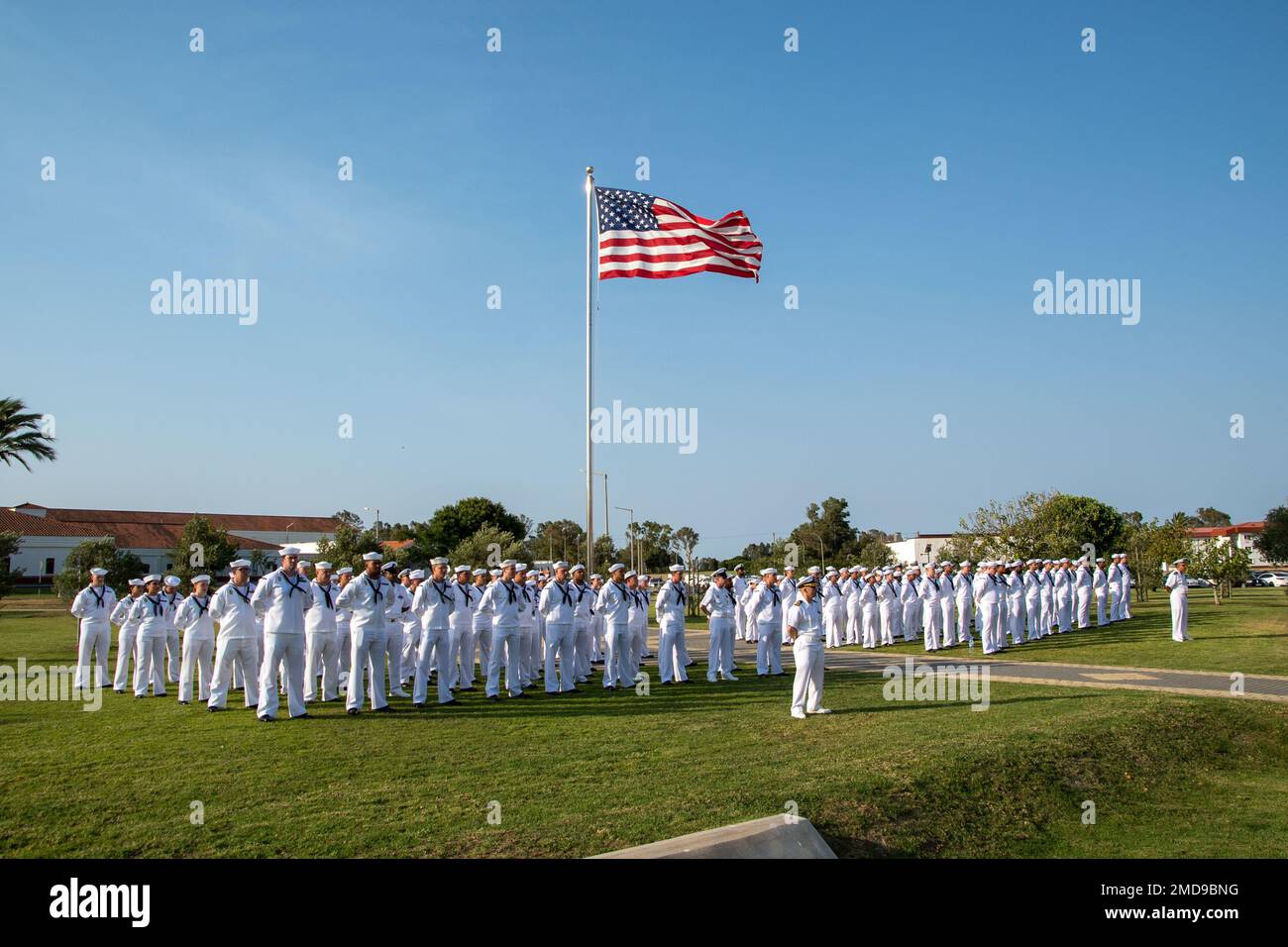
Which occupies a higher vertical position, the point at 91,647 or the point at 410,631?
the point at 410,631

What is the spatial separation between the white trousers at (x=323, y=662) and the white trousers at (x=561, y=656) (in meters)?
3.48

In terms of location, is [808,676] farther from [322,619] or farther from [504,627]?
[322,619]

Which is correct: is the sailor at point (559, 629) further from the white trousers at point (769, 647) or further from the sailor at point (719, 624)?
the white trousers at point (769, 647)

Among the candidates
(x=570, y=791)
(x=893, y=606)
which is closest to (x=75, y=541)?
(x=893, y=606)

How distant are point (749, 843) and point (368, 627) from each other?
7922mm

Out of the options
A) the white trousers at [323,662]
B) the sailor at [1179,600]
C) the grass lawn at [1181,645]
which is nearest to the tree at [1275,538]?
the grass lawn at [1181,645]

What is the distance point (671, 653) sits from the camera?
1694 centimetres

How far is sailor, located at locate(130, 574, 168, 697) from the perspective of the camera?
50.5 ft

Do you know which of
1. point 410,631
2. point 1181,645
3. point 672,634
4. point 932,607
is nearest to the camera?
point 410,631

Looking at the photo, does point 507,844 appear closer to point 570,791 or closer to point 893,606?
point 570,791

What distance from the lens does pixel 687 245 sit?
19.6m

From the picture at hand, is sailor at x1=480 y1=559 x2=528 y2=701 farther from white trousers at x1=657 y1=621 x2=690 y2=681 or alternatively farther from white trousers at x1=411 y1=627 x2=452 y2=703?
white trousers at x1=657 y1=621 x2=690 y2=681

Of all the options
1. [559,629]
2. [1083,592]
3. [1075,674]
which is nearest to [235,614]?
[559,629]

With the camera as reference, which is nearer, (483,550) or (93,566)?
(93,566)
